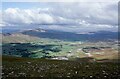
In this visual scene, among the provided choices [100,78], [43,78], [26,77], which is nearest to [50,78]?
[43,78]

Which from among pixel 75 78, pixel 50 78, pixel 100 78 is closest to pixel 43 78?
pixel 50 78

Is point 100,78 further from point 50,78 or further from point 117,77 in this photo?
point 50,78

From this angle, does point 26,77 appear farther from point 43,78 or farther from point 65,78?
point 65,78

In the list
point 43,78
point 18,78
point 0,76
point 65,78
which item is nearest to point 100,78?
point 65,78

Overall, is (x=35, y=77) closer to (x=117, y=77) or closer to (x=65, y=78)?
(x=65, y=78)

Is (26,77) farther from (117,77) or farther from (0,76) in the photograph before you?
(117,77)
